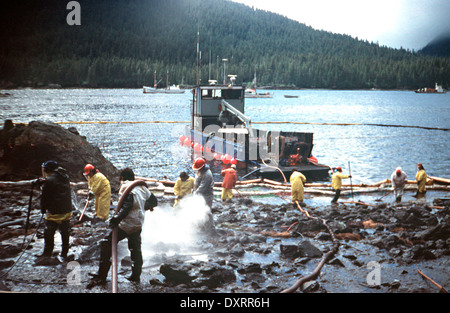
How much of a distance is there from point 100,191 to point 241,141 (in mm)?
15841

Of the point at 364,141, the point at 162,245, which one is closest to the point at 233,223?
the point at 162,245

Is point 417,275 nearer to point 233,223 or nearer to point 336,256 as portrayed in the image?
point 336,256

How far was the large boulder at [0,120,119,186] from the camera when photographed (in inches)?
673

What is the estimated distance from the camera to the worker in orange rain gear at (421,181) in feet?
58.3

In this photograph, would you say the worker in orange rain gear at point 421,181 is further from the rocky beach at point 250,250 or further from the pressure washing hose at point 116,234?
the pressure washing hose at point 116,234

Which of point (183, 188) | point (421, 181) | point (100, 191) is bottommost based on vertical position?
point (421, 181)

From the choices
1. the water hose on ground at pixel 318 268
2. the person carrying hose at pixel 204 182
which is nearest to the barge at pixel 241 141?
the person carrying hose at pixel 204 182

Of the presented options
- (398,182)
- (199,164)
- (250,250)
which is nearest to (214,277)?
(250,250)

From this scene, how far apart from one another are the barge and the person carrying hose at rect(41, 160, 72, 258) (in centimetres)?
1121

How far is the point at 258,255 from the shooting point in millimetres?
10055

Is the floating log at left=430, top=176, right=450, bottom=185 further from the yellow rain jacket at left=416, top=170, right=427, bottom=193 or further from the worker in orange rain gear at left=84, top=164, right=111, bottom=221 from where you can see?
the worker in orange rain gear at left=84, top=164, right=111, bottom=221

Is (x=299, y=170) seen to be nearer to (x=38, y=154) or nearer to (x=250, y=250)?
(x=250, y=250)

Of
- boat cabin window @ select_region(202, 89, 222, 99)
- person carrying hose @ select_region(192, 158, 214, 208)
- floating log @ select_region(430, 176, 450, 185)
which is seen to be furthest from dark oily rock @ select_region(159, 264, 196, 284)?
boat cabin window @ select_region(202, 89, 222, 99)
